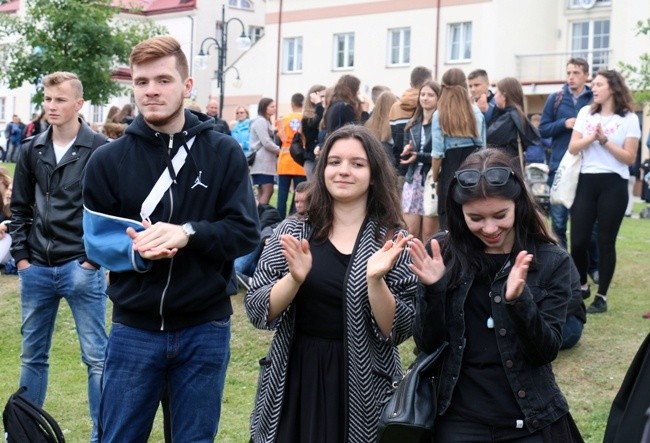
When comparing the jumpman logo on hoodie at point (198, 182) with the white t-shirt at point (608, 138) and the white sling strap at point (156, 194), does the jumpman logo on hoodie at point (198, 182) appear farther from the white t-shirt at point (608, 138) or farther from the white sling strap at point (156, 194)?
the white t-shirt at point (608, 138)

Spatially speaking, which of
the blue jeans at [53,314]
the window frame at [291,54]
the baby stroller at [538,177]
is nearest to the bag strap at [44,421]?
the blue jeans at [53,314]

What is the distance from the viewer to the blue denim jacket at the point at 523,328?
4004 mm

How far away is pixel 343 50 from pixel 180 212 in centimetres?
4131

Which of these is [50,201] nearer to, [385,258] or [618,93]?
[385,258]

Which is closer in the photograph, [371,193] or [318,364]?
[318,364]

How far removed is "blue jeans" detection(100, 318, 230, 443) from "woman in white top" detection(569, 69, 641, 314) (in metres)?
5.20

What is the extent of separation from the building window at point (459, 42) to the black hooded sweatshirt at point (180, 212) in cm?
3711

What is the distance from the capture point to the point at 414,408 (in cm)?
407

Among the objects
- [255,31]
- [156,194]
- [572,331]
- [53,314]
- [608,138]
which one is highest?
[255,31]

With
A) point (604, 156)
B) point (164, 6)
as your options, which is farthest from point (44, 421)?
point (164, 6)

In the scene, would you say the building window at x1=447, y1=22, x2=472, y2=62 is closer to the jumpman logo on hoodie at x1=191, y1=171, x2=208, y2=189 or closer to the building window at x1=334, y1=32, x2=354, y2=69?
the building window at x1=334, y1=32, x2=354, y2=69

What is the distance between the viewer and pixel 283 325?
4.70 meters

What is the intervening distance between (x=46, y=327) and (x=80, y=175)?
3.09 feet

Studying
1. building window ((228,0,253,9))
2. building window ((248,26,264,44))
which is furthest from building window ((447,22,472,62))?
building window ((248,26,264,44))
